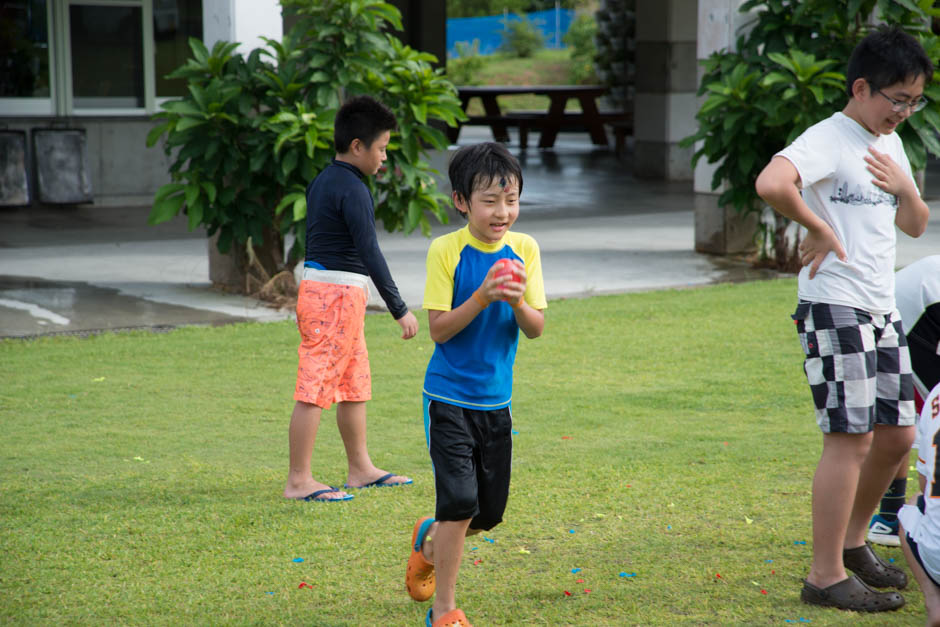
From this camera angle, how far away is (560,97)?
81.3 feet

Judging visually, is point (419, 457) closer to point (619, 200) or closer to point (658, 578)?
point (658, 578)

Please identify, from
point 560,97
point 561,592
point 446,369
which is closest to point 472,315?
point 446,369

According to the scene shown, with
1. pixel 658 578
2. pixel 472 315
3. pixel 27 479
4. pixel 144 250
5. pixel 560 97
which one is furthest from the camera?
pixel 560 97

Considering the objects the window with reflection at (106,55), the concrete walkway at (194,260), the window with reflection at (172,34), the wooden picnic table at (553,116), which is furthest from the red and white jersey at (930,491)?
the wooden picnic table at (553,116)

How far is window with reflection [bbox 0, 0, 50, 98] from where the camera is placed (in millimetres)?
14438

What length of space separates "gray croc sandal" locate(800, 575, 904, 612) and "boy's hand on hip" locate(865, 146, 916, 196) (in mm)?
1200

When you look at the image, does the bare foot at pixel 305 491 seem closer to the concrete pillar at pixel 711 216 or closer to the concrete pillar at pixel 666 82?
the concrete pillar at pixel 711 216

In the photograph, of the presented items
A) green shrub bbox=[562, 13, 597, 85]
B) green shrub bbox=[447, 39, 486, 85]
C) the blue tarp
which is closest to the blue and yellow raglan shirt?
green shrub bbox=[562, 13, 597, 85]

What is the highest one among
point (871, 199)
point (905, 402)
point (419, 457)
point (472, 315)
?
point (871, 199)

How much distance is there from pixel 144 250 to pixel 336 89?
4.00 meters

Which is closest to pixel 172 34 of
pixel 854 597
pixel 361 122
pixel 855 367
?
pixel 361 122

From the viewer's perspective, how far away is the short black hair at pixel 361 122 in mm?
4426

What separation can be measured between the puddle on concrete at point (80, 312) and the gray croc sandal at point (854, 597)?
5580 millimetres

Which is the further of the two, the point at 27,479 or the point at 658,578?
the point at 27,479
